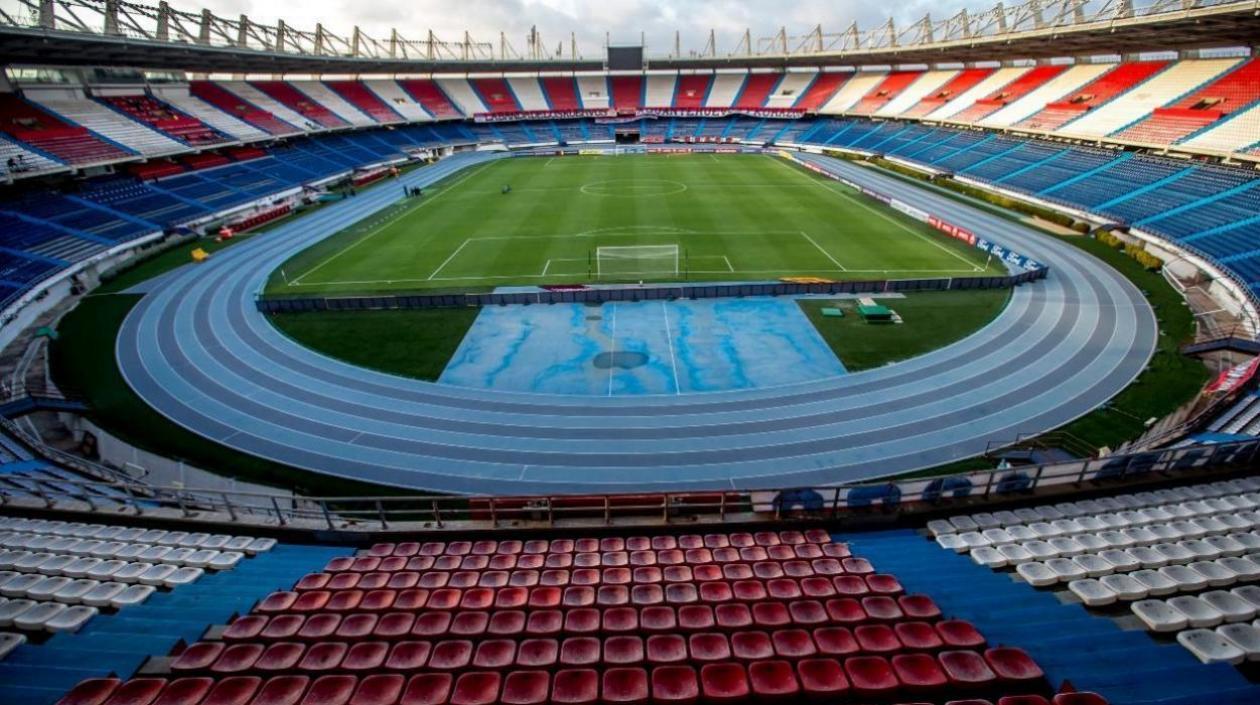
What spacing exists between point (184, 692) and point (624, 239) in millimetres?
36326

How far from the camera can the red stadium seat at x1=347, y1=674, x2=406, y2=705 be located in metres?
Answer: 5.95

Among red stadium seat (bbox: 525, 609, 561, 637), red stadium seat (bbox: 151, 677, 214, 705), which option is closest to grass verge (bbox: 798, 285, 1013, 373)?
red stadium seat (bbox: 525, 609, 561, 637)

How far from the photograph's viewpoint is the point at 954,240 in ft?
126

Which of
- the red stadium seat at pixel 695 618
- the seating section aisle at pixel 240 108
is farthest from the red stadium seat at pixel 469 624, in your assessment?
the seating section aisle at pixel 240 108

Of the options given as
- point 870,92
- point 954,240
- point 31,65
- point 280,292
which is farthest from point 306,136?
point 870,92

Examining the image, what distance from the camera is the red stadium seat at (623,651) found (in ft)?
21.3

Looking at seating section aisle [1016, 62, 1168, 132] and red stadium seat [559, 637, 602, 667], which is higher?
seating section aisle [1016, 62, 1168, 132]

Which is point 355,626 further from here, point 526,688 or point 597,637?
point 597,637

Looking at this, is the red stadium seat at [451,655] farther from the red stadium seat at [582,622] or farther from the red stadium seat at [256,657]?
the red stadium seat at [256,657]

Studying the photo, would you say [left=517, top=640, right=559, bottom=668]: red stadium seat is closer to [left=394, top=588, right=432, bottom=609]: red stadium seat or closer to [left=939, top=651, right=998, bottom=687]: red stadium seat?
[left=394, top=588, right=432, bottom=609]: red stadium seat

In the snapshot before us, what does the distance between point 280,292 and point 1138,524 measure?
3592cm

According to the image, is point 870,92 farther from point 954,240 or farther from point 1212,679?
point 1212,679

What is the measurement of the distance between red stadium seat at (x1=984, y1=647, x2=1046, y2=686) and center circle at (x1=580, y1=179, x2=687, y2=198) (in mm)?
49931

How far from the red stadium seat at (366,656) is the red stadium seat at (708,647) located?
11.5 ft
